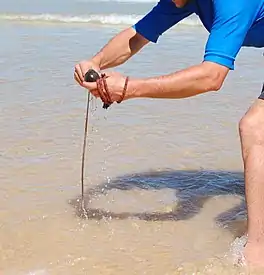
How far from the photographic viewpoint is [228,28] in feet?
9.09

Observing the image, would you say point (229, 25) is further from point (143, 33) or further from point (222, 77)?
point (143, 33)

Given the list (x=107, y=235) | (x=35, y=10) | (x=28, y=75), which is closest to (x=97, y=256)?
(x=107, y=235)

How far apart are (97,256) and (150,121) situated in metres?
2.14

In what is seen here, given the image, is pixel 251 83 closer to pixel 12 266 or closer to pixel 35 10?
pixel 12 266

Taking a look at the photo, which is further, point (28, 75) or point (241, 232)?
point (28, 75)

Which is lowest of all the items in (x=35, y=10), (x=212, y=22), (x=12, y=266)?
(x=35, y=10)

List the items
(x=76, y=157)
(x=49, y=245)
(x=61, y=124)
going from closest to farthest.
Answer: (x=49, y=245), (x=76, y=157), (x=61, y=124)

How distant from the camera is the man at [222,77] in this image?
278 centimetres

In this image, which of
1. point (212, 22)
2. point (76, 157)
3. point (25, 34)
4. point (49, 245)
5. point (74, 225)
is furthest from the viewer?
point (25, 34)

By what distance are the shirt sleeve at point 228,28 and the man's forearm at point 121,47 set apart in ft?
2.87

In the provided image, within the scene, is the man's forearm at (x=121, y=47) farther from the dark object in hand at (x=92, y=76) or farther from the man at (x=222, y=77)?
the dark object in hand at (x=92, y=76)

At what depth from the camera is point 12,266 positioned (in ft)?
10.0

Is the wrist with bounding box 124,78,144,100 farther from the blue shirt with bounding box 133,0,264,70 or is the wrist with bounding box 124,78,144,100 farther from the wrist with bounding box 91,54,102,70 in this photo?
the wrist with bounding box 91,54,102,70

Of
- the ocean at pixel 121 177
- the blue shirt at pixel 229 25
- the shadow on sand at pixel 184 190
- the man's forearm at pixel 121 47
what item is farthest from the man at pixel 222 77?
the shadow on sand at pixel 184 190
